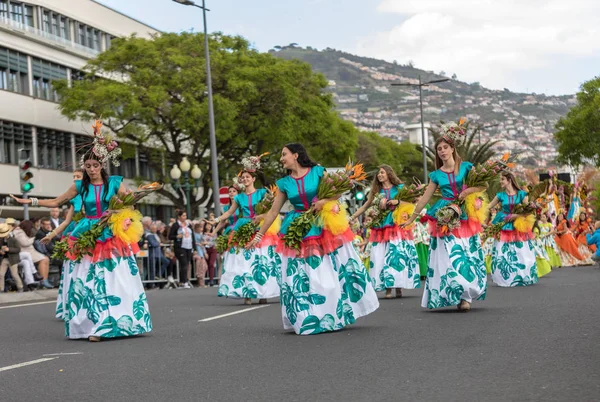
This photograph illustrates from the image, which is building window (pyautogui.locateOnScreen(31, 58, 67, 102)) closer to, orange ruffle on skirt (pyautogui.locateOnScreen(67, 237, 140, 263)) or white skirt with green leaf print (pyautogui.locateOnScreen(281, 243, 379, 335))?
orange ruffle on skirt (pyautogui.locateOnScreen(67, 237, 140, 263))

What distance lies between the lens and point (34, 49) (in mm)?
55656

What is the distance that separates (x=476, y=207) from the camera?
1418 cm

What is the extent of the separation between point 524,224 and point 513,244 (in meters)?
0.40

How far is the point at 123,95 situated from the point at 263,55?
7575mm

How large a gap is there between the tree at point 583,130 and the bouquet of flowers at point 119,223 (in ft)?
206

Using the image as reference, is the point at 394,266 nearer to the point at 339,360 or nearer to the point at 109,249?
the point at 109,249

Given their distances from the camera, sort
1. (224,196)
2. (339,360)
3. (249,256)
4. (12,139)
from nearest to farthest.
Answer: (339,360) → (249,256) → (224,196) → (12,139)

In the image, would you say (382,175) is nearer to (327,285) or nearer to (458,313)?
(458,313)

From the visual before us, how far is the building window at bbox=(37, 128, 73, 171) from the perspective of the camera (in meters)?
57.0

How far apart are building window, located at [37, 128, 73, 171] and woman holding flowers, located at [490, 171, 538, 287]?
1490 inches

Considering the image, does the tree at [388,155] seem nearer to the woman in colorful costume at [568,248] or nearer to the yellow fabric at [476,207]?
the woman in colorful costume at [568,248]

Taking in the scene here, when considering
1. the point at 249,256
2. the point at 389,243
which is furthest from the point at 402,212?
the point at 249,256

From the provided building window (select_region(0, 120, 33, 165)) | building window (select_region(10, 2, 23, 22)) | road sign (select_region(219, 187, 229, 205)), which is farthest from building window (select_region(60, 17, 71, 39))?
road sign (select_region(219, 187, 229, 205))

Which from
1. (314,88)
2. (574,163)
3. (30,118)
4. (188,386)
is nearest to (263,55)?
(314,88)
